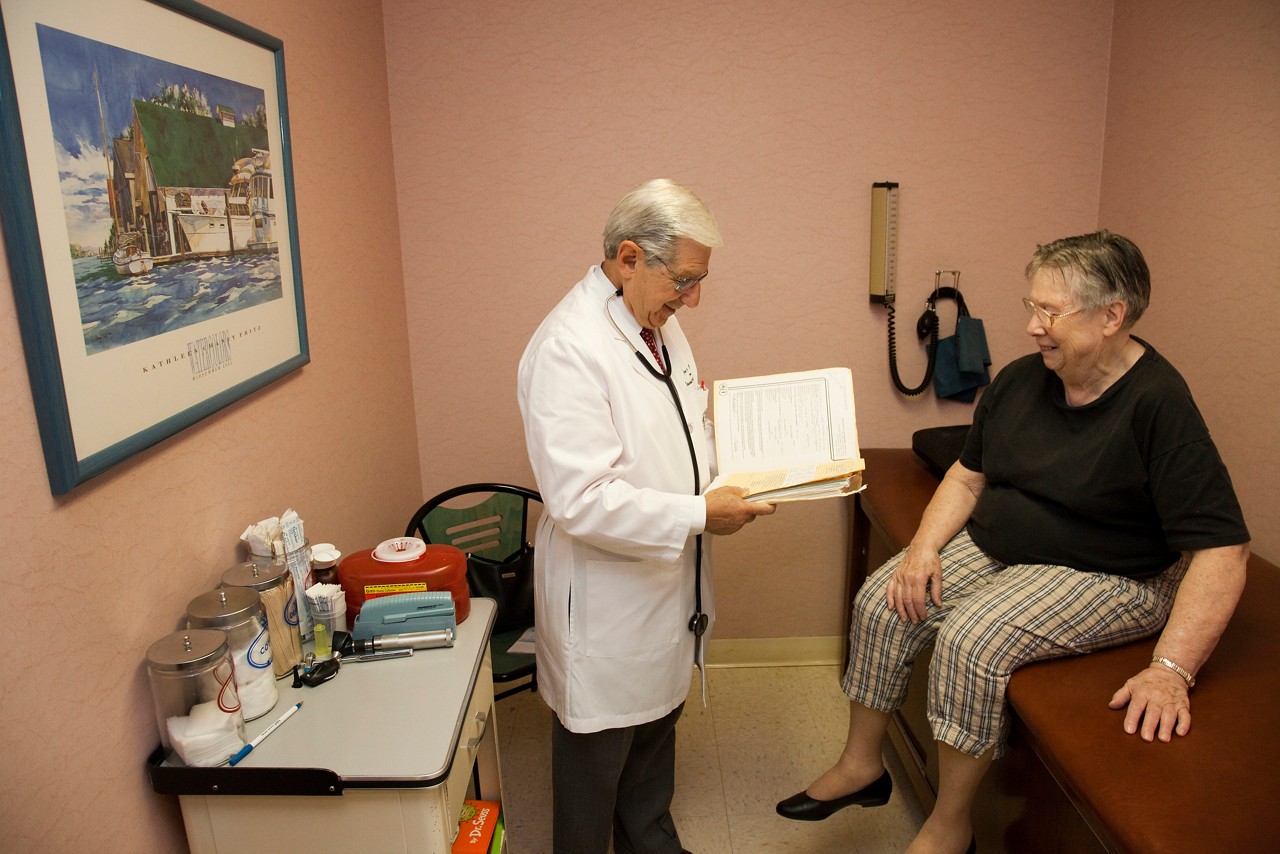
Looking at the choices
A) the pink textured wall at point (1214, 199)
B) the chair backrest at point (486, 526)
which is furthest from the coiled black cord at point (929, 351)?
the chair backrest at point (486, 526)

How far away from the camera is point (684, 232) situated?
1.53 metres

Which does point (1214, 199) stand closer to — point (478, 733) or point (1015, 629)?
point (1015, 629)

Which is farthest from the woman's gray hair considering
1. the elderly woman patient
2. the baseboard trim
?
the baseboard trim

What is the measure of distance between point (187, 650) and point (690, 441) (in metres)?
0.93

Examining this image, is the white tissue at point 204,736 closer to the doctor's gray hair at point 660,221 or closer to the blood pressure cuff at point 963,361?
the doctor's gray hair at point 660,221

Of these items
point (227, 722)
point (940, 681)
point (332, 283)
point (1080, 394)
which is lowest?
point (940, 681)

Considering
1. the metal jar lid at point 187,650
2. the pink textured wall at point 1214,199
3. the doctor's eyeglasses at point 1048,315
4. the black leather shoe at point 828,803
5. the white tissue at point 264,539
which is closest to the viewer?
the metal jar lid at point 187,650

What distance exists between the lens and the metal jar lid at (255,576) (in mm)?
1411

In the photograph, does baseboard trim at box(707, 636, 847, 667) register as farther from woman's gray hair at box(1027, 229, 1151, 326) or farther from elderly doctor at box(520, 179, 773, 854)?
woman's gray hair at box(1027, 229, 1151, 326)

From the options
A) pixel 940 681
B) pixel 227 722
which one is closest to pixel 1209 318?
pixel 940 681

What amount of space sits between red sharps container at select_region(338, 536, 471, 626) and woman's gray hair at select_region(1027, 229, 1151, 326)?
1.27 m

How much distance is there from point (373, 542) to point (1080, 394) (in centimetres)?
173

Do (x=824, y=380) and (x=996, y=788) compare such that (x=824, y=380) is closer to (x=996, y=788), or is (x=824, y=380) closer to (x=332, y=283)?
(x=996, y=788)

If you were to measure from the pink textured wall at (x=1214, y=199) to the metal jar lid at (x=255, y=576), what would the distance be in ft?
7.01
